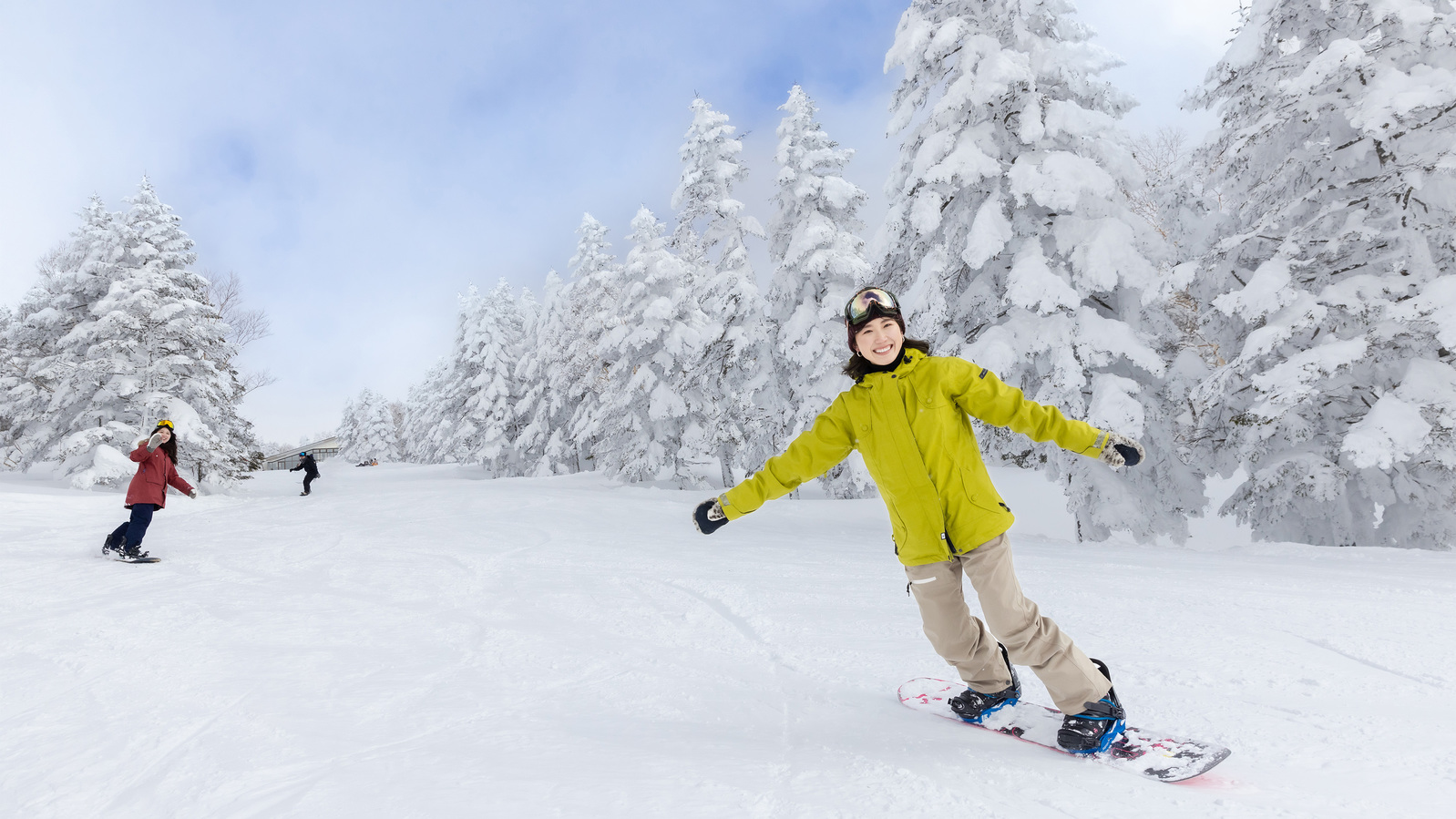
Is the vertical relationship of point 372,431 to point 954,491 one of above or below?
above

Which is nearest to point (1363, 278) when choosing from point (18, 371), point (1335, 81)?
point (1335, 81)

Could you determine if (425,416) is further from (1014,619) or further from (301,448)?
(1014,619)

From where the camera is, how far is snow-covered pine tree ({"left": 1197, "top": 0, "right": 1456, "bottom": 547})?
7562mm

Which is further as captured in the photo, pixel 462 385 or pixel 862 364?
pixel 462 385

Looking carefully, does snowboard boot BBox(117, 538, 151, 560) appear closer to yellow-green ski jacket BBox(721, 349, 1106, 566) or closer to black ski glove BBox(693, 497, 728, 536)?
black ski glove BBox(693, 497, 728, 536)

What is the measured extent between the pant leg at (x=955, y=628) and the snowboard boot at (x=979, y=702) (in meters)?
0.03

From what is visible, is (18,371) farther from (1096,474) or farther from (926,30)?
(1096,474)

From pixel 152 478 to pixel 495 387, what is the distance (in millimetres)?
27041

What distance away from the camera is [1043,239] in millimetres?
10789

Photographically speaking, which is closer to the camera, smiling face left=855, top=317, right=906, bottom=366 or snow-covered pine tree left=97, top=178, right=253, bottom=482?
smiling face left=855, top=317, right=906, bottom=366

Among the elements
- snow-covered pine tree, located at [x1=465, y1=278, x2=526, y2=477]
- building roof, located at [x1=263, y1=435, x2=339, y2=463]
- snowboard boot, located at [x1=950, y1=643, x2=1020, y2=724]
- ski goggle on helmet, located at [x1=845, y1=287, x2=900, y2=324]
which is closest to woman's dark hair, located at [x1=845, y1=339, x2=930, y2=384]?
ski goggle on helmet, located at [x1=845, y1=287, x2=900, y2=324]

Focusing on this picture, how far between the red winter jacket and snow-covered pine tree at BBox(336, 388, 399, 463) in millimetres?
68346

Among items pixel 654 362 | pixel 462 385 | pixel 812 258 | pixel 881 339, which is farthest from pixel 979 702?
pixel 462 385

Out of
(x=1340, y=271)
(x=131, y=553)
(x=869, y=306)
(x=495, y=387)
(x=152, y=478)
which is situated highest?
(x=495, y=387)
